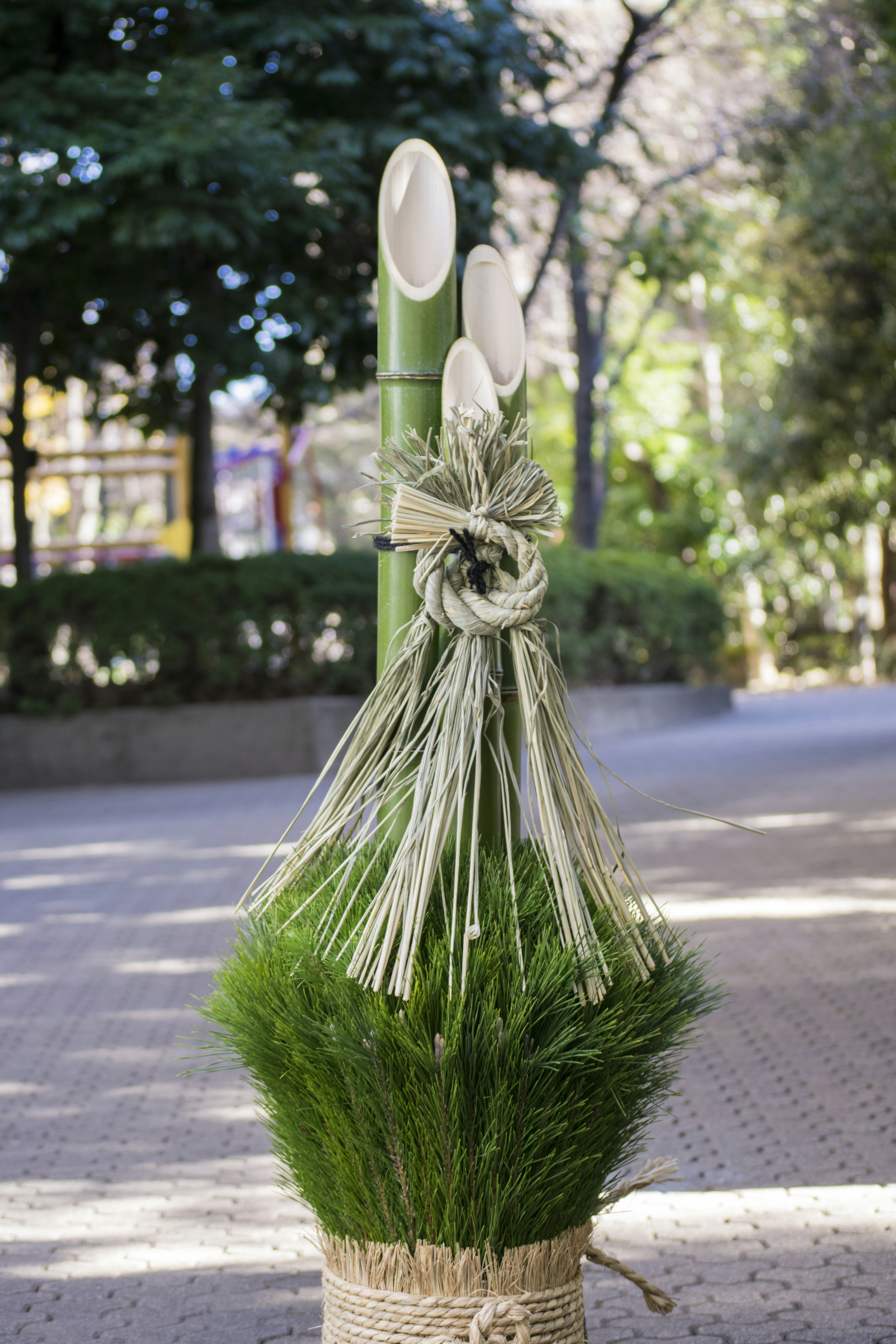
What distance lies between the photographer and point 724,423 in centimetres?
2383

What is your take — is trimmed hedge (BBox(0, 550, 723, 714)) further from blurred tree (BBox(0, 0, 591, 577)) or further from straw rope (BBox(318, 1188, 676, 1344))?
straw rope (BBox(318, 1188, 676, 1344))

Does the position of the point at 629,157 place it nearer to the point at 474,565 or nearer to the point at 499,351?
the point at 499,351

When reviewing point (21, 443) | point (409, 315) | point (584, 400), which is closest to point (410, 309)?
point (409, 315)

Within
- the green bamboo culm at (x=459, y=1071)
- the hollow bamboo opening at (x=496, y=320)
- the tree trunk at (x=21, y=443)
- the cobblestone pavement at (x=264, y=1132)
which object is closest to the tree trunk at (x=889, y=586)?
the tree trunk at (x=21, y=443)

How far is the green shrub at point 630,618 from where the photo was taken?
1358 centimetres

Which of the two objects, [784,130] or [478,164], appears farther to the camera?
[784,130]

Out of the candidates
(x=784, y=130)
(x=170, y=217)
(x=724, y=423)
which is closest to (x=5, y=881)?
(x=170, y=217)

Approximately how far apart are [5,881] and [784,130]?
497 inches

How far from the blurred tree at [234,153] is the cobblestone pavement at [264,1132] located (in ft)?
14.5

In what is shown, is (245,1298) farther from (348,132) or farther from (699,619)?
(699,619)

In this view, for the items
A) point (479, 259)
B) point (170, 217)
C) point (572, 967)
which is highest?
point (170, 217)

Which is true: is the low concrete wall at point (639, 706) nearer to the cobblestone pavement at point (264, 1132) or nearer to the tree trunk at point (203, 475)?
the tree trunk at point (203, 475)

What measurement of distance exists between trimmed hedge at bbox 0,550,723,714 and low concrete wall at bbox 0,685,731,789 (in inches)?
6.5

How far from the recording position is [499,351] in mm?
2006
